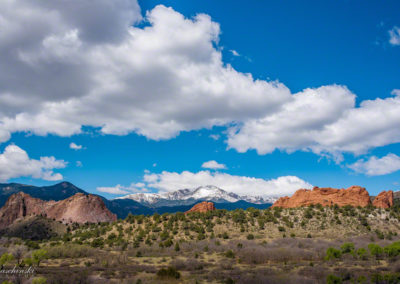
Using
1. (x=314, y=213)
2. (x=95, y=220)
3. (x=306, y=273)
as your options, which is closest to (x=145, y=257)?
(x=306, y=273)

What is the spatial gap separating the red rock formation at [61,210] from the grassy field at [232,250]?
4594 centimetres

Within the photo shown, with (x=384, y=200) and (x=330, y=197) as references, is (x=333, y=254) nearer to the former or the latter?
(x=330, y=197)

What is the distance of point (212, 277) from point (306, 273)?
9327 mm

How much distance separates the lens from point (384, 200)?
75.7 m

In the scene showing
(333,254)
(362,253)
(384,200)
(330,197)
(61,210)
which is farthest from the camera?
(61,210)

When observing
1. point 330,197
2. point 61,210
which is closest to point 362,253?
point 330,197

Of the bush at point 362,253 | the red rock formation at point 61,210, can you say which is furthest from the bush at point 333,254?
the red rock formation at point 61,210

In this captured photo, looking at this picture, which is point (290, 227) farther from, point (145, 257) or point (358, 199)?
point (145, 257)

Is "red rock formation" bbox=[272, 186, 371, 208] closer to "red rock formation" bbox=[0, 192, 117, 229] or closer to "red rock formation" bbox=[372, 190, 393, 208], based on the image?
"red rock formation" bbox=[372, 190, 393, 208]

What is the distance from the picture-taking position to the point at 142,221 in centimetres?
7381

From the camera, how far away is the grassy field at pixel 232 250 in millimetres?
27516

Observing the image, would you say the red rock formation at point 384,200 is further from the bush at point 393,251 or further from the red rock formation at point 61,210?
the red rock formation at point 61,210

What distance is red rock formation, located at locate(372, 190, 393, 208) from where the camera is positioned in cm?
7462

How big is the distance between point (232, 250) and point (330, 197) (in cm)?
4605
